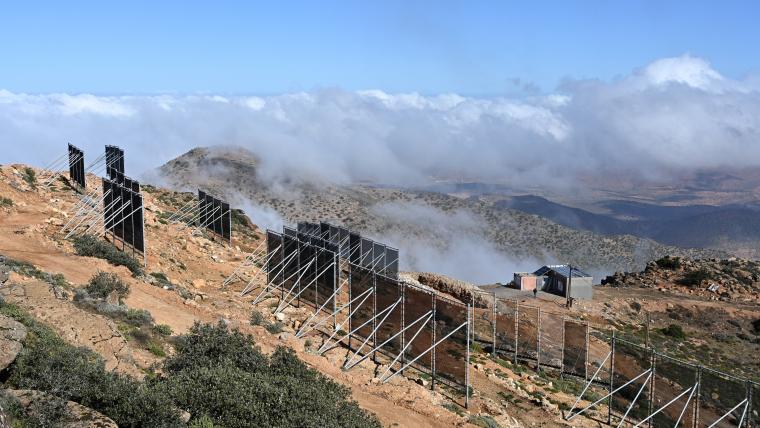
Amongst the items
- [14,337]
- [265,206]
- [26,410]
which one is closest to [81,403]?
[26,410]

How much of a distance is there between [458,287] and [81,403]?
2685 centimetres

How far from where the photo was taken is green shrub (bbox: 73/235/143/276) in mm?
21109

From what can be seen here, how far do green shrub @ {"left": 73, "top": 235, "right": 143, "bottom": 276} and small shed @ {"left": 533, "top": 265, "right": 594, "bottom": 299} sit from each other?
26.0 metres

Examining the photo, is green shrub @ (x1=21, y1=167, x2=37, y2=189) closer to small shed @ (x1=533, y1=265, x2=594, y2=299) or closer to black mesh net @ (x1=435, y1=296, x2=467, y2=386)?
black mesh net @ (x1=435, y1=296, x2=467, y2=386)

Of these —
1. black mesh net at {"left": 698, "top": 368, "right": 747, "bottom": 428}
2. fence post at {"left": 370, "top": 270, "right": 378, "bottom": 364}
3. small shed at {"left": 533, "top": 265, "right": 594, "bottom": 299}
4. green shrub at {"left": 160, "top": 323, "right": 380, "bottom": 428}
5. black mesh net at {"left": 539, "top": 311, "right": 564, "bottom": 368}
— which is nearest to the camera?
green shrub at {"left": 160, "top": 323, "right": 380, "bottom": 428}

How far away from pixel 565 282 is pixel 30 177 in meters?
29.8

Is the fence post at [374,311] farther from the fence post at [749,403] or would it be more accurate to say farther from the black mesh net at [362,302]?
the fence post at [749,403]

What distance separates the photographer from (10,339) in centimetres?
956

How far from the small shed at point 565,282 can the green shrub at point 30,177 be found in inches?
1148

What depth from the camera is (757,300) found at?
142 feet

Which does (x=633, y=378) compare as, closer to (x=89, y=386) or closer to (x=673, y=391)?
(x=673, y=391)

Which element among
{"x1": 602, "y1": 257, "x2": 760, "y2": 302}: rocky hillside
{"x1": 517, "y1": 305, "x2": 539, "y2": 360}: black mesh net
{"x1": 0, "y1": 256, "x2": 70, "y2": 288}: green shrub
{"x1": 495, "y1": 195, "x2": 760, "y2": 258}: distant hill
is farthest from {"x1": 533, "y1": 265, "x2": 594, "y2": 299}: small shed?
{"x1": 495, "y1": 195, "x2": 760, "y2": 258}: distant hill

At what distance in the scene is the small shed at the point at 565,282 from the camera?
3919 cm

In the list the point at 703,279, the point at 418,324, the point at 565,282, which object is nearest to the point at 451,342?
the point at 418,324
